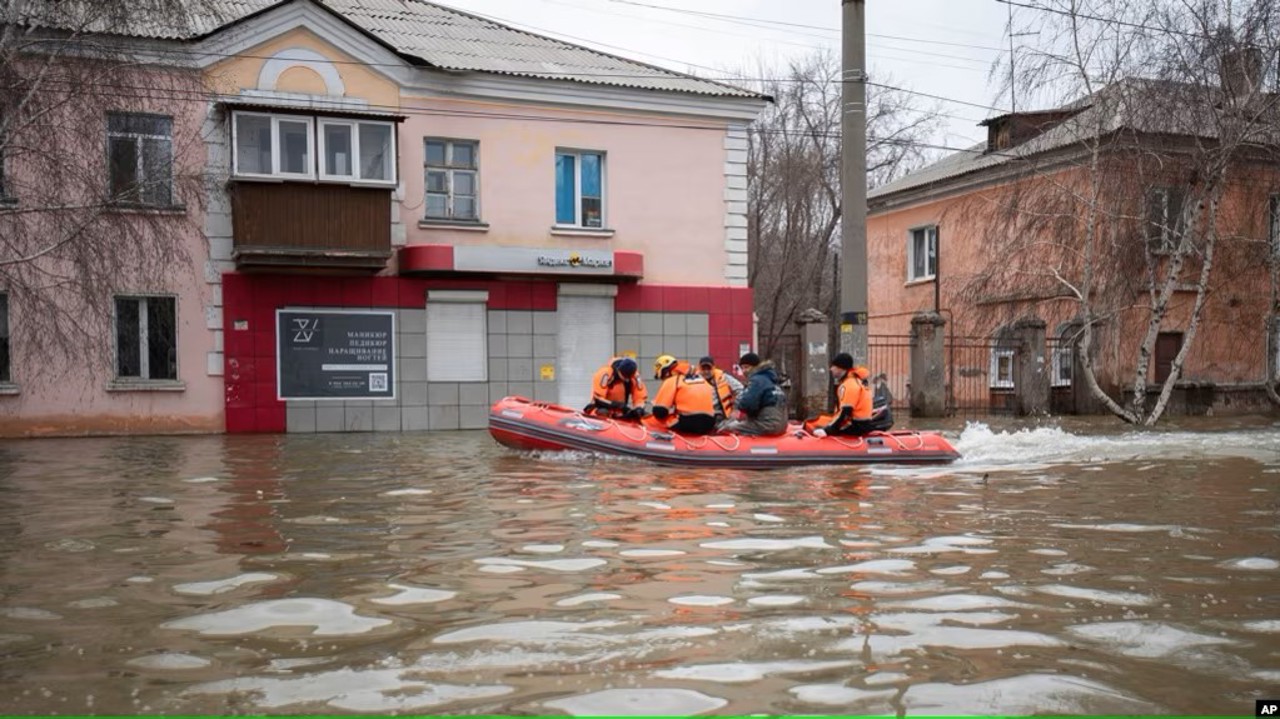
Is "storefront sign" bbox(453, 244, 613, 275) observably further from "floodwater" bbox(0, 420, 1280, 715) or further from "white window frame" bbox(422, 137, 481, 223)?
"floodwater" bbox(0, 420, 1280, 715)

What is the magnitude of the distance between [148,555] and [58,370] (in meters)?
13.3

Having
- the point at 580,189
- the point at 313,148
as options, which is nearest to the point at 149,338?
the point at 313,148

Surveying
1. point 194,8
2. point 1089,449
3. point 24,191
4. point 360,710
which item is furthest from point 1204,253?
point 360,710

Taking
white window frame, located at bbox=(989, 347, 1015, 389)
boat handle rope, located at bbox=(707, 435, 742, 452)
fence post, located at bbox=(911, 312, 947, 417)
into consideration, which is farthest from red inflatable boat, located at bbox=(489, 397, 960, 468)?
white window frame, located at bbox=(989, 347, 1015, 389)

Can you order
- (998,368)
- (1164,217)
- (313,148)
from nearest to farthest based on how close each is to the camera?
(313,148) → (1164,217) → (998,368)

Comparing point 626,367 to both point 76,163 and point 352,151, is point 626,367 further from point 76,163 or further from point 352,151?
point 352,151

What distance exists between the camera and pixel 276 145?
1981cm

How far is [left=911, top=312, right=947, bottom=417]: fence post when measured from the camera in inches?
1013

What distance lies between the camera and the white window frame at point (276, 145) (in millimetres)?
19500

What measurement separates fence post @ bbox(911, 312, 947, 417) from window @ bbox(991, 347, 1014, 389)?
3500 mm

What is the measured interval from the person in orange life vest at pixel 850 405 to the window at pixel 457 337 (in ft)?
29.5

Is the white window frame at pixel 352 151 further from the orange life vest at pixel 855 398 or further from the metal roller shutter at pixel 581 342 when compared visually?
the orange life vest at pixel 855 398

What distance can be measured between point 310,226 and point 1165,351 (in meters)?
20.3

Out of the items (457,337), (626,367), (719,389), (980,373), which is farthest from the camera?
(980,373)
